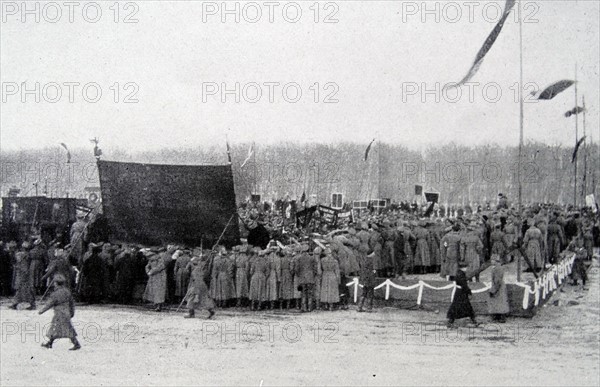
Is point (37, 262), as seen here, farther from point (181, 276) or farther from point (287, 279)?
point (287, 279)

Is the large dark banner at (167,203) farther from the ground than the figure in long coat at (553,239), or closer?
farther from the ground

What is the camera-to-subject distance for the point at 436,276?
53.1ft

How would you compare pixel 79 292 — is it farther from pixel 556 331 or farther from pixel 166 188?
pixel 556 331

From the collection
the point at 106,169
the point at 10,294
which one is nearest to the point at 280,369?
the point at 106,169

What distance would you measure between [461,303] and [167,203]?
650 centimetres

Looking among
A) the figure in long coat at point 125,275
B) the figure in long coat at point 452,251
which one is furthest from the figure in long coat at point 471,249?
the figure in long coat at point 125,275

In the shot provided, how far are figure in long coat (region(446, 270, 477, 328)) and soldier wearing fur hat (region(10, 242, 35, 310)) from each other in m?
8.28

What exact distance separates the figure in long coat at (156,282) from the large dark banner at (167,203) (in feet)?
3.72

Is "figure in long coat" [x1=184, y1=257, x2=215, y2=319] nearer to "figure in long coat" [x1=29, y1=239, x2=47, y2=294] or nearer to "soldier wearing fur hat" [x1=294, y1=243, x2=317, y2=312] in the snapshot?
"soldier wearing fur hat" [x1=294, y1=243, x2=317, y2=312]

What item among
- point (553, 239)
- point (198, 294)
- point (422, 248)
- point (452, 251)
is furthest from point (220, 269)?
point (553, 239)

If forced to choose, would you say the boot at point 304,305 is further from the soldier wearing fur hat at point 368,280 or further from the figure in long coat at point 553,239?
the figure in long coat at point 553,239

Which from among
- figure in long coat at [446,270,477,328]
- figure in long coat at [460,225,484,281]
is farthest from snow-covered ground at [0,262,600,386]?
figure in long coat at [460,225,484,281]

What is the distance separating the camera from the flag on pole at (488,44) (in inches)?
444

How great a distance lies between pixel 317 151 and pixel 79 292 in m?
6.54
